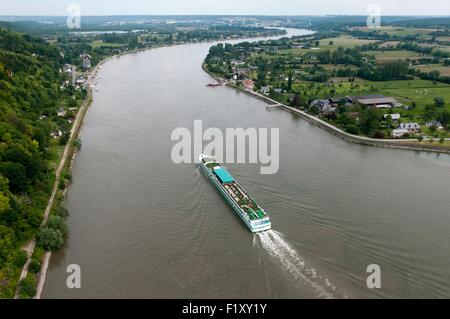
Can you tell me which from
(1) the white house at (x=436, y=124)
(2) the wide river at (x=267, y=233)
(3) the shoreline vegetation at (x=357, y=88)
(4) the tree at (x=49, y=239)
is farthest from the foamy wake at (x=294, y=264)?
(1) the white house at (x=436, y=124)

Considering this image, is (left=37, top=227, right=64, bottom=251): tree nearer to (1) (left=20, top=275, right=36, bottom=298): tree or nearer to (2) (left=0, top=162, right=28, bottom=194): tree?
(1) (left=20, top=275, right=36, bottom=298): tree

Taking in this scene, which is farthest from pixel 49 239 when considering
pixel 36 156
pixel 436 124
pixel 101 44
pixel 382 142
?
pixel 101 44

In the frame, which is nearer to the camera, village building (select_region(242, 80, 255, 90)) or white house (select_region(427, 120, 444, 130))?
white house (select_region(427, 120, 444, 130))

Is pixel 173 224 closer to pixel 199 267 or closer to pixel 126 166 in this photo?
pixel 199 267

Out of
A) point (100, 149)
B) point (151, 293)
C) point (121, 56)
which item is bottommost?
point (151, 293)

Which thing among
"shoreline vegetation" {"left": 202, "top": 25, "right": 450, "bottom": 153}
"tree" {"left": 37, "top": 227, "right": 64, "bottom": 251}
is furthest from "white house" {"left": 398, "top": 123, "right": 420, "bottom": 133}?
"tree" {"left": 37, "top": 227, "right": 64, "bottom": 251}

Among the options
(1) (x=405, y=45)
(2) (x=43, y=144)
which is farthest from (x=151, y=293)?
(1) (x=405, y=45)

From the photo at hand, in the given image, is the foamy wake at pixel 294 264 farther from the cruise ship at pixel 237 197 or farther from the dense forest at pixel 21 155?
the dense forest at pixel 21 155
